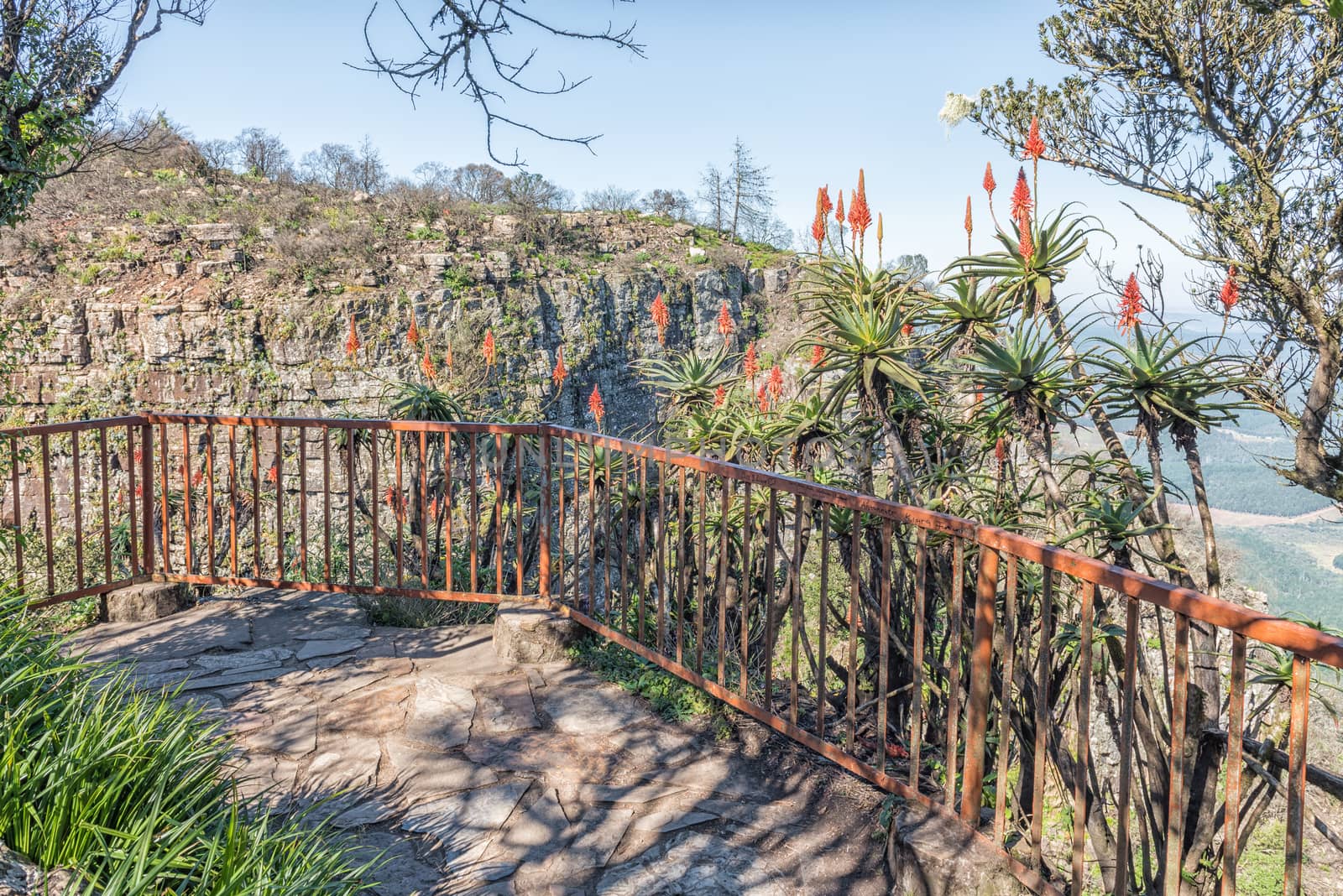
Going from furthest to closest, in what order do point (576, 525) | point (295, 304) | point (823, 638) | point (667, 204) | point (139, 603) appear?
point (667, 204) → point (295, 304) → point (139, 603) → point (576, 525) → point (823, 638)

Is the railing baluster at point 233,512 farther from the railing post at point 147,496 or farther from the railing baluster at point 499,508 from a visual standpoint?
the railing baluster at point 499,508

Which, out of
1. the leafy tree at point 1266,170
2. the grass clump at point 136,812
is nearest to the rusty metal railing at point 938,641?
the grass clump at point 136,812

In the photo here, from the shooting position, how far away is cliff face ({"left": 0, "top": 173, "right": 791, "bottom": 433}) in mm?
17141

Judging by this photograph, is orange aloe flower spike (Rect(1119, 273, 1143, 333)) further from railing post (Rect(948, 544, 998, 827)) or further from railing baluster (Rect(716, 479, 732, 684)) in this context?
railing baluster (Rect(716, 479, 732, 684))

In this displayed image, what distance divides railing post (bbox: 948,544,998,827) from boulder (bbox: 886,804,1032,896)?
0.10 meters

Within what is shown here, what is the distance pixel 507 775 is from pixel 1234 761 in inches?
92.3

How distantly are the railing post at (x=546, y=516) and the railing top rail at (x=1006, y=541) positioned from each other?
7 cm

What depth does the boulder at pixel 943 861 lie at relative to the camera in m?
2.16

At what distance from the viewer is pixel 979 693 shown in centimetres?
231

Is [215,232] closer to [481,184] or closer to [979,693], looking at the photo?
[481,184]

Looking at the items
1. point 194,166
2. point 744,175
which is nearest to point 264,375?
point 194,166

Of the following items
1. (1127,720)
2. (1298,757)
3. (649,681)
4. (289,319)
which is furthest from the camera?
(289,319)

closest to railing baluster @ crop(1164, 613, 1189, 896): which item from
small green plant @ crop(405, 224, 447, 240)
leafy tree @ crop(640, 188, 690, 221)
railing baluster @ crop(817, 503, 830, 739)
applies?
railing baluster @ crop(817, 503, 830, 739)

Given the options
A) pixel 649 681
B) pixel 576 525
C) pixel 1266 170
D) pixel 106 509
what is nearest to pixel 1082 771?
pixel 649 681
